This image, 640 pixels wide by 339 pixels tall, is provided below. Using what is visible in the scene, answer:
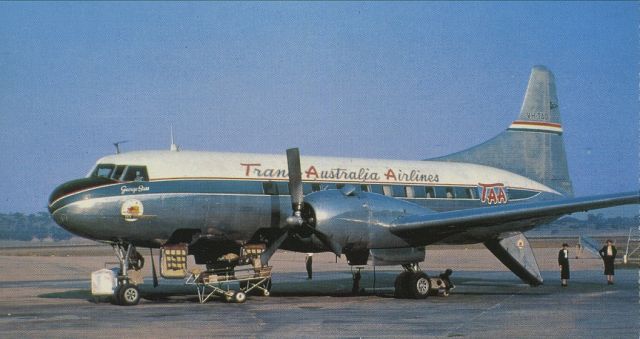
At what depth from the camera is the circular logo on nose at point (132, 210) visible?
683 inches

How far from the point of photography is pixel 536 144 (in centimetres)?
2512

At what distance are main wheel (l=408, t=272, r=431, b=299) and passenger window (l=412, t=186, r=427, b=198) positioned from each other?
2.97 m

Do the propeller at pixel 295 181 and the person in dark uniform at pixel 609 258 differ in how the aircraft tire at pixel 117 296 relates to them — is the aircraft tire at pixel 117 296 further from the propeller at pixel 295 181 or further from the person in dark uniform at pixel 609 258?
the person in dark uniform at pixel 609 258

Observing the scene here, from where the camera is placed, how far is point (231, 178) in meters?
18.7

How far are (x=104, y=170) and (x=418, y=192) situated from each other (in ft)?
28.3

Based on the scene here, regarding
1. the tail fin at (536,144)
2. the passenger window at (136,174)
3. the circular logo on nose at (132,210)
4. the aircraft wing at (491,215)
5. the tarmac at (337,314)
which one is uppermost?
the tail fin at (536,144)

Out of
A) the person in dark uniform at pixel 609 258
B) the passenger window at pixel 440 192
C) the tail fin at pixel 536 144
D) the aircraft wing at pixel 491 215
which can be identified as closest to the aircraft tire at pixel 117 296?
the aircraft wing at pixel 491 215

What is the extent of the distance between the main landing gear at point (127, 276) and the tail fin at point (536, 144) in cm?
1116

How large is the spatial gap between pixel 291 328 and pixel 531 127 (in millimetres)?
15182

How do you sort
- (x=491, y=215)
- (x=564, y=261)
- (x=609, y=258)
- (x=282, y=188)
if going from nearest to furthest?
(x=491, y=215) → (x=282, y=188) → (x=564, y=261) → (x=609, y=258)

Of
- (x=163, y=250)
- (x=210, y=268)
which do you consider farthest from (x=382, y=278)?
(x=163, y=250)

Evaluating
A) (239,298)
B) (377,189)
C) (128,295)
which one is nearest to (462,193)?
(377,189)

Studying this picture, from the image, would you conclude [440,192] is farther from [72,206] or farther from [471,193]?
[72,206]

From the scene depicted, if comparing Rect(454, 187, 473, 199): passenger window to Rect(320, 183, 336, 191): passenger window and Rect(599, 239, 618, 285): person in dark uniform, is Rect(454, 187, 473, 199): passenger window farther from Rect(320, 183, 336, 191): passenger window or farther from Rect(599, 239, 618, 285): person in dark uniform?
Rect(599, 239, 618, 285): person in dark uniform
